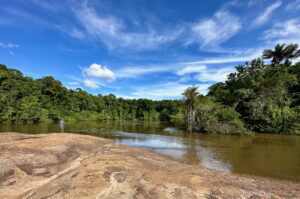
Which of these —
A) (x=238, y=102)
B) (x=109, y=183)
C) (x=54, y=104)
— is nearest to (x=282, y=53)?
(x=238, y=102)

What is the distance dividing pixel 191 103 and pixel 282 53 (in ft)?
85.7

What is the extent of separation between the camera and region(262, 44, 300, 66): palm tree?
97.9ft

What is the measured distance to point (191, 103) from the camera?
2064 centimetres

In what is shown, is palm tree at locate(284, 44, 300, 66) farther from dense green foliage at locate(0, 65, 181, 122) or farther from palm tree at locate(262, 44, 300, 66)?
dense green foliage at locate(0, 65, 181, 122)

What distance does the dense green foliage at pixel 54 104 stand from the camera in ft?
104

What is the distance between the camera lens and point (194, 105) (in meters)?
20.6

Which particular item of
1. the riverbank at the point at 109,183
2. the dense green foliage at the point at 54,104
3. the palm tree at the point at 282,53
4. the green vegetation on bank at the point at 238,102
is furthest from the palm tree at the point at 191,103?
the palm tree at the point at 282,53

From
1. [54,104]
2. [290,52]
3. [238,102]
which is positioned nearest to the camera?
[238,102]

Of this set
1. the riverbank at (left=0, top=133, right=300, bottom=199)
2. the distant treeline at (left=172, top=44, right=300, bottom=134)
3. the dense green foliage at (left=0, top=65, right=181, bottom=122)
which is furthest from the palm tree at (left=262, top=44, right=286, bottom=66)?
the riverbank at (left=0, top=133, right=300, bottom=199)

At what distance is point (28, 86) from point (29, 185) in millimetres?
43269

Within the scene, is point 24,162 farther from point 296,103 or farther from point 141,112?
point 141,112

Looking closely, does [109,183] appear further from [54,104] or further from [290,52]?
[54,104]

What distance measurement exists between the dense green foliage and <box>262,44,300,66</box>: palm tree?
2273 centimetres

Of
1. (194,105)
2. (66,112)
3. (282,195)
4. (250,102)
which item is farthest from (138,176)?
(66,112)
